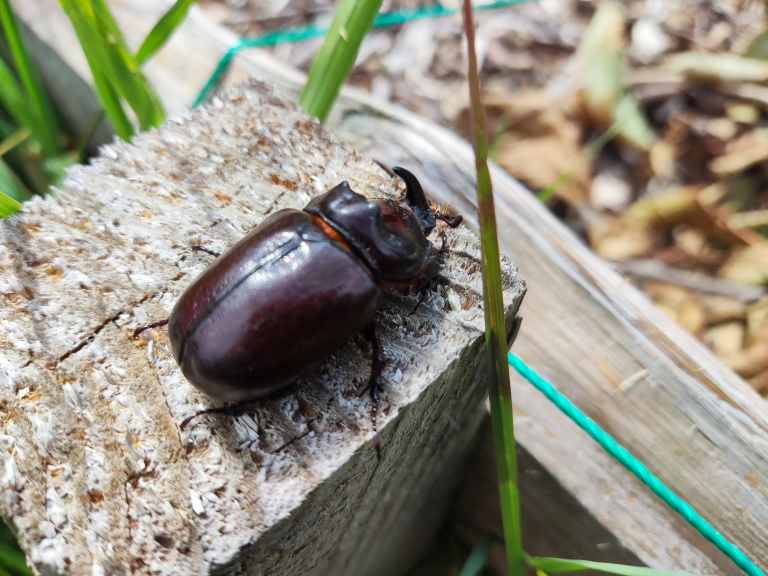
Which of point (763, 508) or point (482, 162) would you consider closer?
point (482, 162)

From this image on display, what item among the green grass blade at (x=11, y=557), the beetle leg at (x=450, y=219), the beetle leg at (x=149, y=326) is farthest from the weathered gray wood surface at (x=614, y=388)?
the green grass blade at (x=11, y=557)

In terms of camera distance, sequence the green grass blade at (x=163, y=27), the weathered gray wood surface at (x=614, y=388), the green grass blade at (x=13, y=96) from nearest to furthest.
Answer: the weathered gray wood surface at (x=614, y=388)
the green grass blade at (x=163, y=27)
the green grass blade at (x=13, y=96)

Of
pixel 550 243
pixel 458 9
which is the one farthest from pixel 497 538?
pixel 458 9

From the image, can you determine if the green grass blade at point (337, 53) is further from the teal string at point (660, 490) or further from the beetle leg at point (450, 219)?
the teal string at point (660, 490)

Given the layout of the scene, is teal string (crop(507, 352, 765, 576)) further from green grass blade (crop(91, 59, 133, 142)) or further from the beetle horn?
green grass blade (crop(91, 59, 133, 142))

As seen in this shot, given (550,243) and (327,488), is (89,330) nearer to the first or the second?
(327,488)

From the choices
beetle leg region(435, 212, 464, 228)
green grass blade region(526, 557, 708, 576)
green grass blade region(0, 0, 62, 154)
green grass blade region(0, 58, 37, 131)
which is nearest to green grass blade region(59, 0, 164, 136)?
green grass blade region(0, 0, 62, 154)
